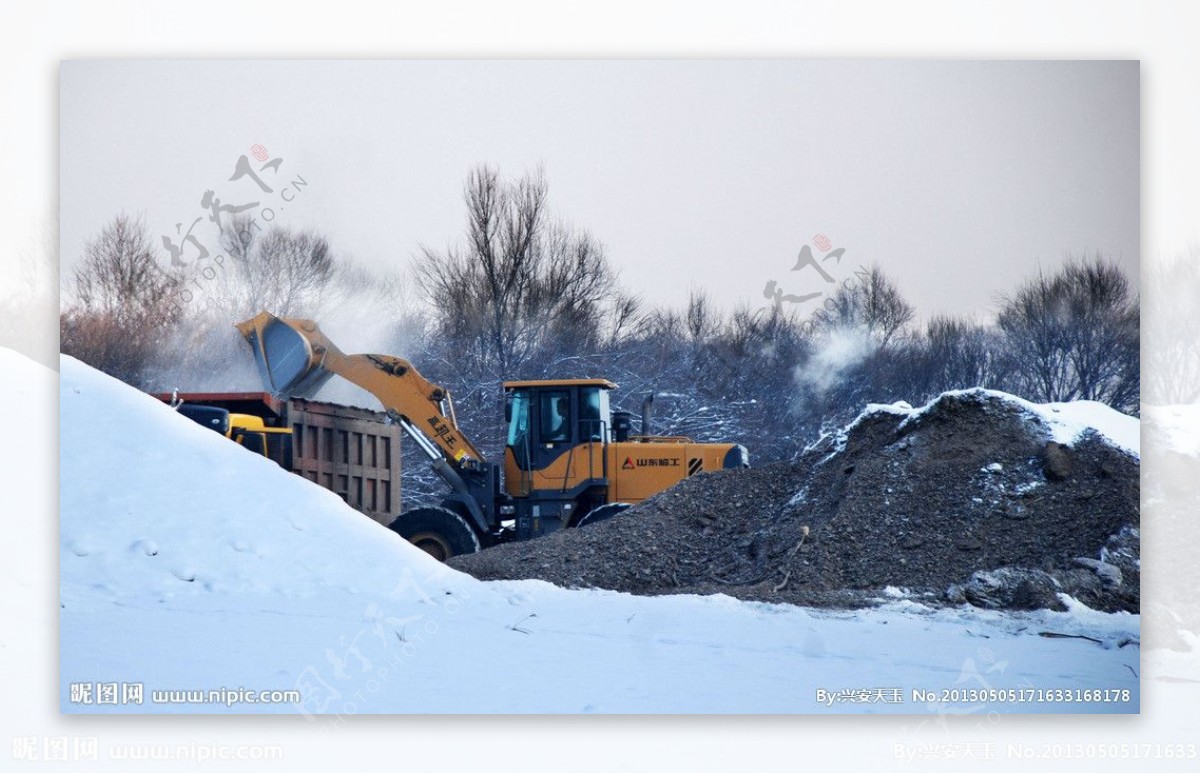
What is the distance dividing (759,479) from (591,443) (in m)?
1.55

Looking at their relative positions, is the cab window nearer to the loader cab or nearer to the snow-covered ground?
the loader cab

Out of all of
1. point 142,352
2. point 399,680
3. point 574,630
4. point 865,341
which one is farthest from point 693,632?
point 142,352

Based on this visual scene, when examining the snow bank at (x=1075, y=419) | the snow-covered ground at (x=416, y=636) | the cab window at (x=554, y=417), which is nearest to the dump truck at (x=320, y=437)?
the cab window at (x=554, y=417)

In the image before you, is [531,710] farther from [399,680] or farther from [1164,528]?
[1164,528]

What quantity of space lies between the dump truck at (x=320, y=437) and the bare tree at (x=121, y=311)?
0.85 meters

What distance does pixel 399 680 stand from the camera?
699 centimetres

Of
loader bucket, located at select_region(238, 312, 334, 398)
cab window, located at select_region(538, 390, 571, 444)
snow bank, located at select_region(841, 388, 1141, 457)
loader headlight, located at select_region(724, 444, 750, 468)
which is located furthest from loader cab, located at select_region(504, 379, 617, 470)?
snow bank, located at select_region(841, 388, 1141, 457)

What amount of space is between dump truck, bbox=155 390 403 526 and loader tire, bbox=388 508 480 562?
23.0 inches

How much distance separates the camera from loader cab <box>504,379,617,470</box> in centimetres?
1084

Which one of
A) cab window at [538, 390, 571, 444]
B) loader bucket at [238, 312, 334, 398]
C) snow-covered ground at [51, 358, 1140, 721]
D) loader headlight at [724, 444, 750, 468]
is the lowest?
snow-covered ground at [51, 358, 1140, 721]

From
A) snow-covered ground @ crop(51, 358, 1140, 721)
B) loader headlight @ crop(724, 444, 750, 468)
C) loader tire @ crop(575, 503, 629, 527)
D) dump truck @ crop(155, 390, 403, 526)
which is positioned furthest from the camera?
loader headlight @ crop(724, 444, 750, 468)

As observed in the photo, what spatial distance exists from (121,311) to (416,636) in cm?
554

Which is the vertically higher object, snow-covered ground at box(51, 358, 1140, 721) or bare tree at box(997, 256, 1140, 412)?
bare tree at box(997, 256, 1140, 412)

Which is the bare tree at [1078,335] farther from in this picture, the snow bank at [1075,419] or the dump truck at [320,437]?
the dump truck at [320,437]
